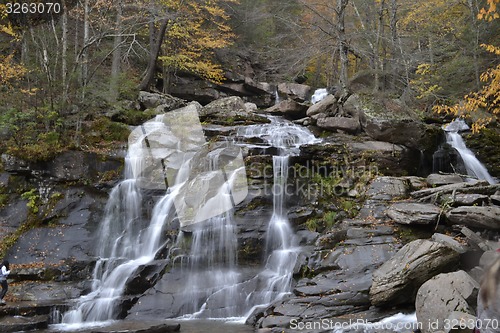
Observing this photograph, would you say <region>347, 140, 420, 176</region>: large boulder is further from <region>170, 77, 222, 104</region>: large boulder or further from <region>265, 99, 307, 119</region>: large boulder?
<region>170, 77, 222, 104</region>: large boulder

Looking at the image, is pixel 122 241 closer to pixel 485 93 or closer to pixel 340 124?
pixel 340 124

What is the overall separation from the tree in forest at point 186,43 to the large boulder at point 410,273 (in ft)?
50.8

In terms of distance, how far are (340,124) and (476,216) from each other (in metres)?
6.87

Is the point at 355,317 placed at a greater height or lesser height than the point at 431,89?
lesser

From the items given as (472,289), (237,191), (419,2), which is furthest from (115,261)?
(419,2)

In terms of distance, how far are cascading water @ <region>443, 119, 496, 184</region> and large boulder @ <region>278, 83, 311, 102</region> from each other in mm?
10278

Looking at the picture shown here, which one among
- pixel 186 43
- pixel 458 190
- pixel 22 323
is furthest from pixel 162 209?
pixel 186 43

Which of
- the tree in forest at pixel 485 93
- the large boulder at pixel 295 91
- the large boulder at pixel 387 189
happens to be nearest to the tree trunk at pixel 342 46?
the tree in forest at pixel 485 93

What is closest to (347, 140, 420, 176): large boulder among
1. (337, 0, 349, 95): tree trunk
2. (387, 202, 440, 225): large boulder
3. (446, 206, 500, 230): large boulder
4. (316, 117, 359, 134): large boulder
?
(316, 117, 359, 134): large boulder

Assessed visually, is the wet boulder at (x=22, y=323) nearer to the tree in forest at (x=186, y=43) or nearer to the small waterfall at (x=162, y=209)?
the small waterfall at (x=162, y=209)

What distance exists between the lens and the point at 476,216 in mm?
8898

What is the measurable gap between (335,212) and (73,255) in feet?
25.1

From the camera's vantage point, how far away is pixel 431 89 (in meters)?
16.6

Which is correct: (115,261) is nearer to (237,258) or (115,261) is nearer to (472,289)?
(237,258)
